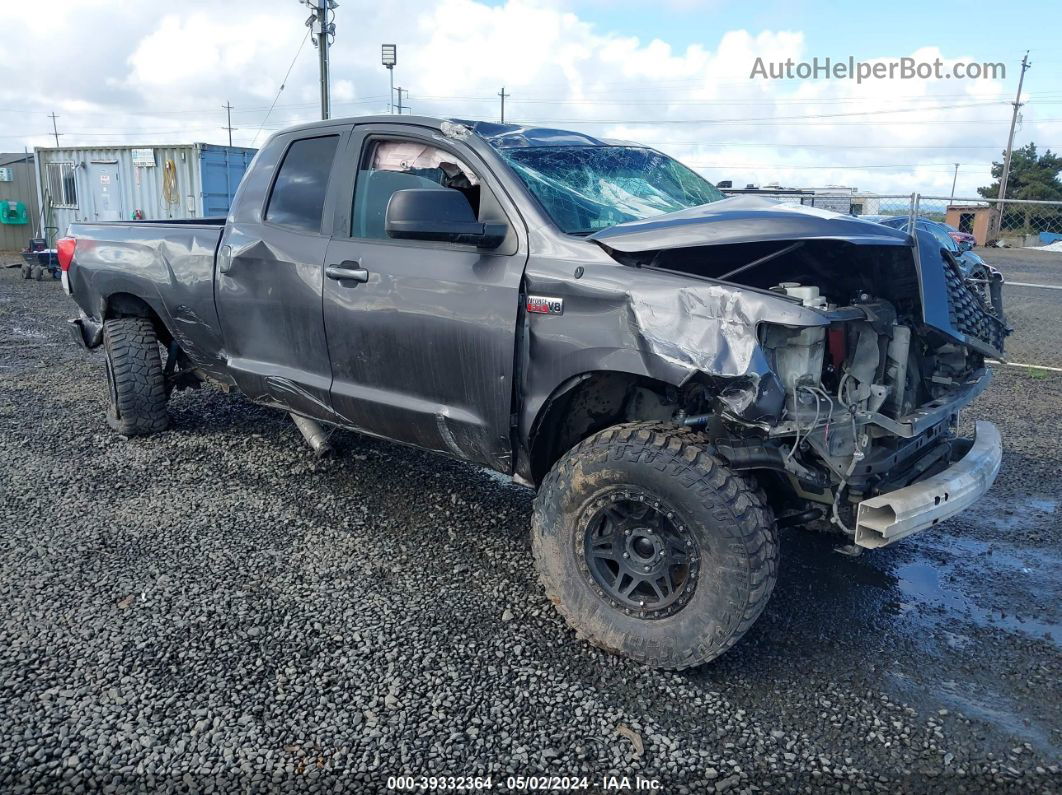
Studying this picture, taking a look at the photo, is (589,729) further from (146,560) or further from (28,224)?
(28,224)

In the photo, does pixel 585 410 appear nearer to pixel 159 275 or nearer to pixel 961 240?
pixel 159 275

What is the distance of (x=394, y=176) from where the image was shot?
407 centimetres

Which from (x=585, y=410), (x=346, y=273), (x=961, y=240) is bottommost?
(x=585, y=410)

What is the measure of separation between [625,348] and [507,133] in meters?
1.46

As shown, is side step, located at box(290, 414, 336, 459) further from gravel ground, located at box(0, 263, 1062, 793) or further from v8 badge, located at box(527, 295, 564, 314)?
v8 badge, located at box(527, 295, 564, 314)

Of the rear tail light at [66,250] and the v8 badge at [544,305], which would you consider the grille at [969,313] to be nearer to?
the v8 badge at [544,305]

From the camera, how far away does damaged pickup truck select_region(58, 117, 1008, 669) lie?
298cm

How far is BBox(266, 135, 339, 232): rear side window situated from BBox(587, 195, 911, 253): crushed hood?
1.73m

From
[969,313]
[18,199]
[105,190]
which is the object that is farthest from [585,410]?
[18,199]

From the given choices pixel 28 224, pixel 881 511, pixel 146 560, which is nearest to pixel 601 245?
pixel 881 511

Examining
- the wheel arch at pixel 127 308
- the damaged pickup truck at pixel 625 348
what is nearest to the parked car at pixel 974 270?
the damaged pickup truck at pixel 625 348

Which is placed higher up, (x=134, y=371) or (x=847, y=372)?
(x=847, y=372)

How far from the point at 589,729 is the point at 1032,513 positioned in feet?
10.8

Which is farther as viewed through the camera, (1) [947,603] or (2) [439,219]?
(1) [947,603]
